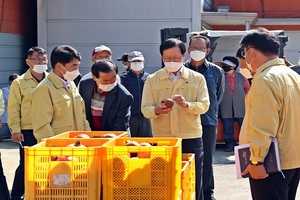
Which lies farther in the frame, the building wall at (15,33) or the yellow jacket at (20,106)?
the building wall at (15,33)

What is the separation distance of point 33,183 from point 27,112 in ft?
9.46

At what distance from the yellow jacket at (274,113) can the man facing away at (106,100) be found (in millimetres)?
1573

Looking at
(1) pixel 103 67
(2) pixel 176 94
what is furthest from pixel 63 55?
(2) pixel 176 94

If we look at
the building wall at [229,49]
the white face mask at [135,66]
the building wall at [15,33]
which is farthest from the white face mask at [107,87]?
the building wall at [229,49]

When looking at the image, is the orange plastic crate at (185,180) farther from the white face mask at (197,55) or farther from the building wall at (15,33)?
the building wall at (15,33)

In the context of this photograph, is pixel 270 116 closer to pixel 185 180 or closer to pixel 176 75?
pixel 185 180

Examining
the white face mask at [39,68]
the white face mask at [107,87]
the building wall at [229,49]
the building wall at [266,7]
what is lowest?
the white face mask at [107,87]

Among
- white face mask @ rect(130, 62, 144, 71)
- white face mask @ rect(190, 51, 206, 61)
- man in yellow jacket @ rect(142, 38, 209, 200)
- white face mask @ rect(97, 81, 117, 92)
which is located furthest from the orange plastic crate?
white face mask @ rect(130, 62, 144, 71)

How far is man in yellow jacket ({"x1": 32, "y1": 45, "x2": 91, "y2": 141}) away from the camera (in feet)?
17.4

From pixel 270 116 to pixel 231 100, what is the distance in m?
7.65

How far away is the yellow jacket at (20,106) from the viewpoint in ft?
21.8

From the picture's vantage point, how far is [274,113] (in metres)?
4.24

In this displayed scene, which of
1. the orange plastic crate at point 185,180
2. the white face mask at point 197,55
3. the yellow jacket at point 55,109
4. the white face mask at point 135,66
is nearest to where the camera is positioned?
the orange plastic crate at point 185,180

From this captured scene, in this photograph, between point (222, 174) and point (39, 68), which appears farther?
point (222, 174)
